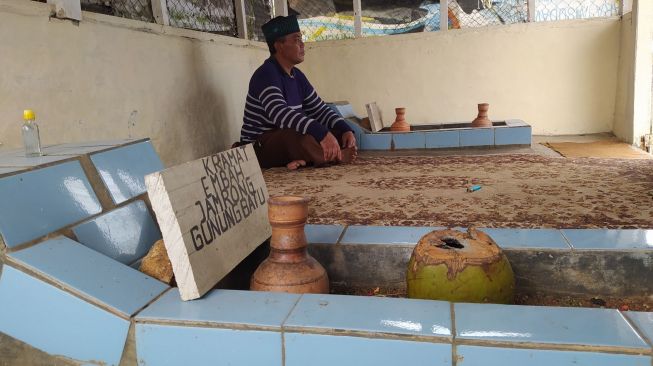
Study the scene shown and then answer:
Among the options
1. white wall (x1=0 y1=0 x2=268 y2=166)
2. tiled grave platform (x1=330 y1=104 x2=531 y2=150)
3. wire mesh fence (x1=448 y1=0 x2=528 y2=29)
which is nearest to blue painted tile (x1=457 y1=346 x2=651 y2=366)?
white wall (x1=0 y1=0 x2=268 y2=166)

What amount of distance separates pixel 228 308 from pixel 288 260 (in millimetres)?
286

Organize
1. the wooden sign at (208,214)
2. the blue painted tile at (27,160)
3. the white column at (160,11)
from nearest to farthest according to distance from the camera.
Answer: the wooden sign at (208,214) < the blue painted tile at (27,160) < the white column at (160,11)

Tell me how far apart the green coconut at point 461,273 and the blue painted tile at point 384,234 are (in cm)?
31

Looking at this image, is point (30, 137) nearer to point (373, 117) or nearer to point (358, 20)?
point (373, 117)

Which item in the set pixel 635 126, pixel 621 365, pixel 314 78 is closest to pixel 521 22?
pixel 635 126

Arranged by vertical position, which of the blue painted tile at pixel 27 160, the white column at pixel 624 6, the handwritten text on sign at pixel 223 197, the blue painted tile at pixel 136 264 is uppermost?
the white column at pixel 624 6

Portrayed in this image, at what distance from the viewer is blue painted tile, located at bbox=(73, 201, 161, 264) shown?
4.42 ft

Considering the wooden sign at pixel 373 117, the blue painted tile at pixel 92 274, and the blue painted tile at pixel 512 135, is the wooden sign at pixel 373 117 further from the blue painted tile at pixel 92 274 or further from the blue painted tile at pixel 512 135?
the blue painted tile at pixel 92 274

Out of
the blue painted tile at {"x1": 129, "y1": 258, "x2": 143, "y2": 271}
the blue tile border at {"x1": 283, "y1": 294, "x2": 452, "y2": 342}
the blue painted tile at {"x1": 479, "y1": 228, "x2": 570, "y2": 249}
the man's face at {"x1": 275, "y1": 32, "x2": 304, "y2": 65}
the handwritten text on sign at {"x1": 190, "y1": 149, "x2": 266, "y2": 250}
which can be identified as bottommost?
the blue painted tile at {"x1": 479, "y1": 228, "x2": 570, "y2": 249}

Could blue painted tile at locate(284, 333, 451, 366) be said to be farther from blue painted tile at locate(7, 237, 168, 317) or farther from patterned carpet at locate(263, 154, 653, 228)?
patterned carpet at locate(263, 154, 653, 228)

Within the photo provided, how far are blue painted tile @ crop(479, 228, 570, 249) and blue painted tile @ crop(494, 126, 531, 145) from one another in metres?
3.16

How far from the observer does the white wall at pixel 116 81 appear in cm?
237

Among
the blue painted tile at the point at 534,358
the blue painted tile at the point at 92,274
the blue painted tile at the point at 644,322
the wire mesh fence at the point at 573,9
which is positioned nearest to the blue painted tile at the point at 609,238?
the blue painted tile at the point at 644,322

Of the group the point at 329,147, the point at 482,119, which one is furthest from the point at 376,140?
the point at 329,147
